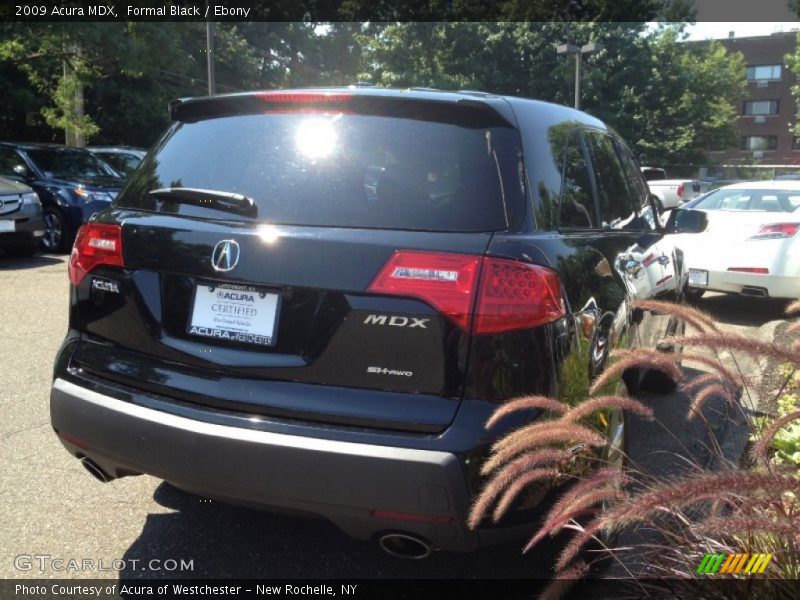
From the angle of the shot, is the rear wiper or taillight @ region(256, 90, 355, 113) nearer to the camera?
the rear wiper

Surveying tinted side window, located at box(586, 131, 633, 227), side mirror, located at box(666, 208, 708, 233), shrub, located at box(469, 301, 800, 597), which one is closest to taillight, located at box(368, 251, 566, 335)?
shrub, located at box(469, 301, 800, 597)

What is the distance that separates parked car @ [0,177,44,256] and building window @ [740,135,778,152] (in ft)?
223

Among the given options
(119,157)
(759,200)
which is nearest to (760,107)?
(759,200)

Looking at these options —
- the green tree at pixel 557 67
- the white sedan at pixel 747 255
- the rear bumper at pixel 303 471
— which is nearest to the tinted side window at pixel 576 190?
the rear bumper at pixel 303 471

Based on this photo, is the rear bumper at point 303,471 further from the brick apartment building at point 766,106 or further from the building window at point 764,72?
the building window at point 764,72

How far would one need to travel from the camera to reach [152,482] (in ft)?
12.1

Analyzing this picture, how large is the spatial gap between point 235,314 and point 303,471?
59 centimetres

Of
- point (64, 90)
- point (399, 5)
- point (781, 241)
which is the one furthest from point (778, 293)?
point (399, 5)

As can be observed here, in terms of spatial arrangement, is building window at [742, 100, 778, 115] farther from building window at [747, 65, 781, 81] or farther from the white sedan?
the white sedan

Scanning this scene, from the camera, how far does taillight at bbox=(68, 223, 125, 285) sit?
2828mm

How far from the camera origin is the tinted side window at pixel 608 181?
358 centimetres

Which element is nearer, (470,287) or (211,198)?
(470,287)

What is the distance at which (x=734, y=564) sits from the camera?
209 centimetres

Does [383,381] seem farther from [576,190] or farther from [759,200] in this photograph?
[759,200]
